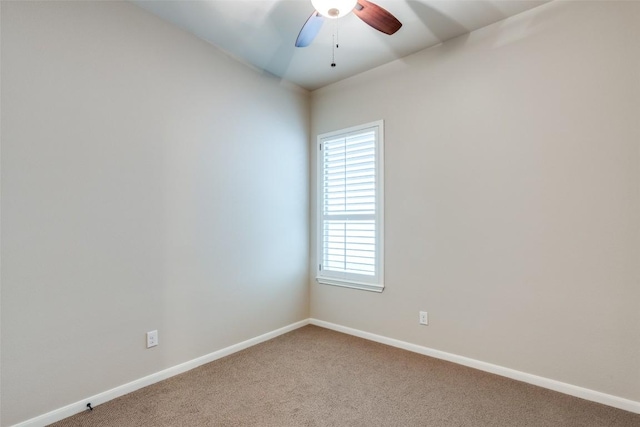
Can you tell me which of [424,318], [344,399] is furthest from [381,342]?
[344,399]

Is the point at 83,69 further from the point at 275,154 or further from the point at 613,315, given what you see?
the point at 613,315

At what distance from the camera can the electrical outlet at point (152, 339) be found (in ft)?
7.82

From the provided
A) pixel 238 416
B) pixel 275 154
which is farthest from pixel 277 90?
pixel 238 416

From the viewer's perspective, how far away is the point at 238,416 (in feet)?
6.54

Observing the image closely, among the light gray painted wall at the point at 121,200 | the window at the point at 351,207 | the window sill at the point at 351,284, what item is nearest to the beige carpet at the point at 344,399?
the light gray painted wall at the point at 121,200

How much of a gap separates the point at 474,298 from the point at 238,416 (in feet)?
6.46

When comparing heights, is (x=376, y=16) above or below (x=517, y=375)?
above

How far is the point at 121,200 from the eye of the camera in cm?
224

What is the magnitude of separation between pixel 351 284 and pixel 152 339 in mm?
1889

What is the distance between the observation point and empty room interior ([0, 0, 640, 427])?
6.40ft

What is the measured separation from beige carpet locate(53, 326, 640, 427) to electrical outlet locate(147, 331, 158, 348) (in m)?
0.29

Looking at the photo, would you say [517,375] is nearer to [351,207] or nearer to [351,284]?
[351,284]

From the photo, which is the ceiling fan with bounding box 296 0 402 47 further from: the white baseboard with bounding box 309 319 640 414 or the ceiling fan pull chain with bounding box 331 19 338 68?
the white baseboard with bounding box 309 319 640 414

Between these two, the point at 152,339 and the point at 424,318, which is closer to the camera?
the point at 152,339
